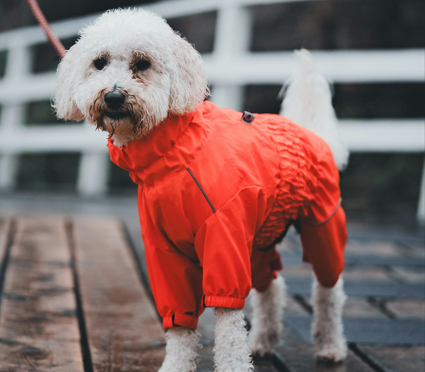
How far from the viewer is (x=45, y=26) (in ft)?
6.77

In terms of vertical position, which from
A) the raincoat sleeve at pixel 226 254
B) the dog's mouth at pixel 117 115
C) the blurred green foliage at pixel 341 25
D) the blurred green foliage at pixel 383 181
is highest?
the blurred green foliage at pixel 341 25

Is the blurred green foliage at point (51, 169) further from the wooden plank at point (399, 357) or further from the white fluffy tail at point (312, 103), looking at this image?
the wooden plank at point (399, 357)

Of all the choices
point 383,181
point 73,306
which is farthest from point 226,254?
point 383,181

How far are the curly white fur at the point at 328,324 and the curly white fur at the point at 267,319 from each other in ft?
0.46

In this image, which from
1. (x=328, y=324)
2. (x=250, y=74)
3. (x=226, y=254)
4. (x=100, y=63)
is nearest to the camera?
(x=226, y=254)

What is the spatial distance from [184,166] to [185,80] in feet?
0.91

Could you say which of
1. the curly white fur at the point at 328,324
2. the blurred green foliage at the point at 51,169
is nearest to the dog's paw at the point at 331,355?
the curly white fur at the point at 328,324

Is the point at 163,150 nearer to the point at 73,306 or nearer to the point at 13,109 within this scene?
the point at 73,306

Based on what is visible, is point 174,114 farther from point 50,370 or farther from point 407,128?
point 407,128

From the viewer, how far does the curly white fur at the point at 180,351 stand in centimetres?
163

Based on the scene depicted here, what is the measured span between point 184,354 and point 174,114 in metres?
0.75

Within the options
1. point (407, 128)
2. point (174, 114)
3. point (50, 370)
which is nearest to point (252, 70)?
point (407, 128)

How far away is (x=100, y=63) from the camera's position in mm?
1587

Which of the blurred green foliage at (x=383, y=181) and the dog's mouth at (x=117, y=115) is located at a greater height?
the blurred green foliage at (x=383, y=181)
